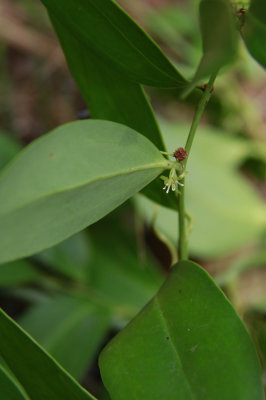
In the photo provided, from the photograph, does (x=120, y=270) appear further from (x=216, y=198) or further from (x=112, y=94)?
(x=112, y=94)

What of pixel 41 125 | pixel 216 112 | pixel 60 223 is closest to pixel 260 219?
pixel 216 112

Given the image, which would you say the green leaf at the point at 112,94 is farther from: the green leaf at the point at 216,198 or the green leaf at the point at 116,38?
the green leaf at the point at 216,198

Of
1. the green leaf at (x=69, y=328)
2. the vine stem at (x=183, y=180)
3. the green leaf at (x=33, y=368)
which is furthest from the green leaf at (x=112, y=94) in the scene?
the green leaf at (x=69, y=328)

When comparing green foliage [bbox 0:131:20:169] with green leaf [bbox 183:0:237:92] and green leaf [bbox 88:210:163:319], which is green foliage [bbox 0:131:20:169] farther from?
green leaf [bbox 183:0:237:92]

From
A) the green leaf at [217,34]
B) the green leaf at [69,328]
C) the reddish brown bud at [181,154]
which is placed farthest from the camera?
the green leaf at [69,328]

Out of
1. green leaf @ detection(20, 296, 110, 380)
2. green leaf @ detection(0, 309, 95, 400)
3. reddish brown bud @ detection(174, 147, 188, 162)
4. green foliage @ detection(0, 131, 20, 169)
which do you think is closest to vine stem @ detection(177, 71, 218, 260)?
reddish brown bud @ detection(174, 147, 188, 162)

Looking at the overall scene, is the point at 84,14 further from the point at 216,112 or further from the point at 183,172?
the point at 216,112
